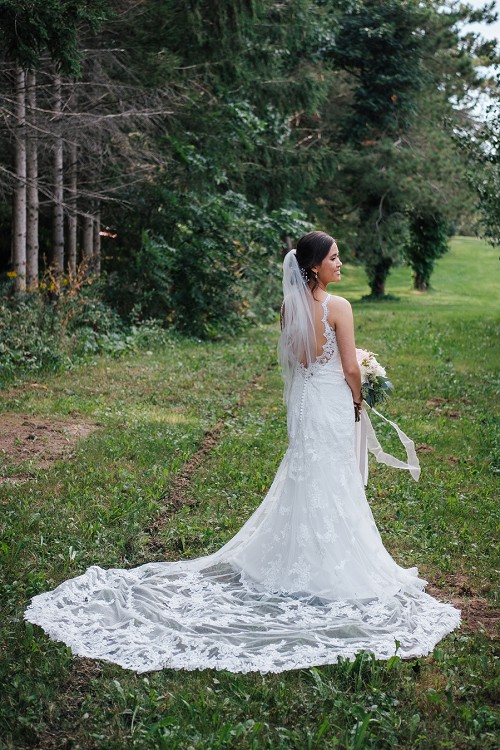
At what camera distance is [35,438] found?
9180mm

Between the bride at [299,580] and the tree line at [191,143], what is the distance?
187 inches

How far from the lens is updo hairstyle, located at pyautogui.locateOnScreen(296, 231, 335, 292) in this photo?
549cm

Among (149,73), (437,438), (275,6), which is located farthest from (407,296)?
(437,438)

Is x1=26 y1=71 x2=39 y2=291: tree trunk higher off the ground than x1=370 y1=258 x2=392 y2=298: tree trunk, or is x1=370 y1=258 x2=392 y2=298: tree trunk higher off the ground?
x1=26 y1=71 x2=39 y2=291: tree trunk

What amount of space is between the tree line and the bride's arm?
4.69 meters

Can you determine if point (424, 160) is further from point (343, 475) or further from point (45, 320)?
point (343, 475)

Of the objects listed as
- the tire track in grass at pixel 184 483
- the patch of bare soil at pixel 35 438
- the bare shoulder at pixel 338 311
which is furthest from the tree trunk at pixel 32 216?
the bare shoulder at pixel 338 311

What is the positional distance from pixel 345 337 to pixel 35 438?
4776 mm

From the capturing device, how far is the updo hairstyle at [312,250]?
5492mm

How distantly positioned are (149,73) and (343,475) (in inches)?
476

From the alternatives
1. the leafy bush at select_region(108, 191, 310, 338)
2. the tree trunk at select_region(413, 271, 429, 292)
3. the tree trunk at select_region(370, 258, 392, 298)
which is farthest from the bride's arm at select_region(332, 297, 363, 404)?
the tree trunk at select_region(413, 271, 429, 292)

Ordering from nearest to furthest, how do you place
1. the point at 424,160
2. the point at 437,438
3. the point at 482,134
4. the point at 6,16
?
1. the point at 6,16
2. the point at 437,438
3. the point at 482,134
4. the point at 424,160

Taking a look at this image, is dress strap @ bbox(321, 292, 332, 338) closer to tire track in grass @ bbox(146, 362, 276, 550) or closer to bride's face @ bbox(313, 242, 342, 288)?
bride's face @ bbox(313, 242, 342, 288)

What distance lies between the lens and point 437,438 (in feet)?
32.5
